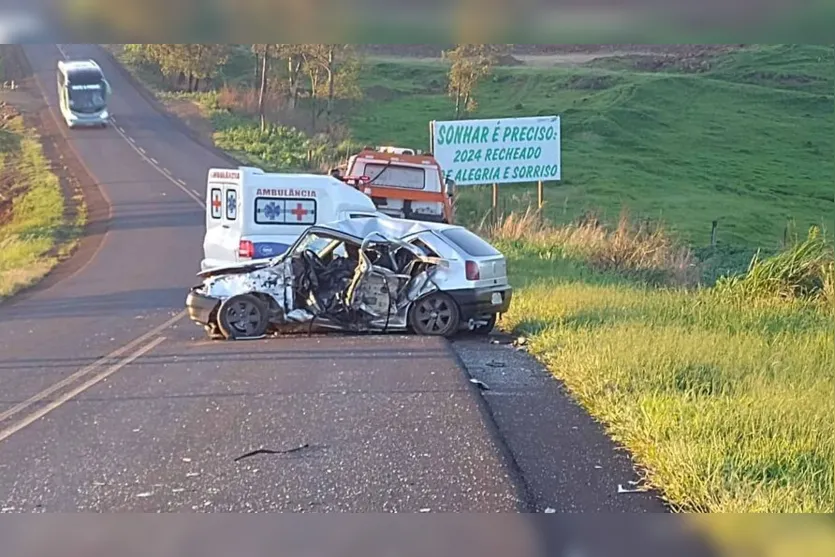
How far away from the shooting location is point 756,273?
11195 mm

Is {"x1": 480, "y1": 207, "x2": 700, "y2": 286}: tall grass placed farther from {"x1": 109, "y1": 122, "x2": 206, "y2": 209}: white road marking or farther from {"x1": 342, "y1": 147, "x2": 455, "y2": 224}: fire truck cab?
{"x1": 109, "y1": 122, "x2": 206, "y2": 209}: white road marking

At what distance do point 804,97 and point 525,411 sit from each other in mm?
3323

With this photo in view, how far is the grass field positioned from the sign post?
5136mm

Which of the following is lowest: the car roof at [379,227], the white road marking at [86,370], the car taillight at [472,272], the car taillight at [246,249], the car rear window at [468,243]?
the white road marking at [86,370]

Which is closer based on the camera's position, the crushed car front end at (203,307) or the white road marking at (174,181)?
the white road marking at (174,181)

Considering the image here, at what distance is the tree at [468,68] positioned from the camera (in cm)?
394

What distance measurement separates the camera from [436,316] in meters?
11.3

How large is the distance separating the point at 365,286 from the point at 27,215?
3.93 metres

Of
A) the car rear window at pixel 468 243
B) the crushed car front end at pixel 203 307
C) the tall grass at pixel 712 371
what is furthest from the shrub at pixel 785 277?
the crushed car front end at pixel 203 307

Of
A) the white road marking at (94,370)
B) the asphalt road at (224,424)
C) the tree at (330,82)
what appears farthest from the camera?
the white road marking at (94,370)

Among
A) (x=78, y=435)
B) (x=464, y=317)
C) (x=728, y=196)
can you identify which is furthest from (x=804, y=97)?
(x=728, y=196)

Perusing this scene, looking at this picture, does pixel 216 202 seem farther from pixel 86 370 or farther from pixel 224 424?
pixel 224 424

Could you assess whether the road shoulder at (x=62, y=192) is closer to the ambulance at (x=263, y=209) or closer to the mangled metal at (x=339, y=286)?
the ambulance at (x=263, y=209)

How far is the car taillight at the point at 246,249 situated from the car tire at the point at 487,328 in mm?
3133
